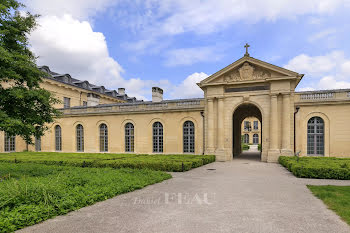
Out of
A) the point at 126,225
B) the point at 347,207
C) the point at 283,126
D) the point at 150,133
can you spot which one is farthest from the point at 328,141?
the point at 126,225

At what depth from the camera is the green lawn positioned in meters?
7.41

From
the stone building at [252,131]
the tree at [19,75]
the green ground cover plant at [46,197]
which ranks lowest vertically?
the stone building at [252,131]

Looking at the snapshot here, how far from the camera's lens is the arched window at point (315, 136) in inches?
875

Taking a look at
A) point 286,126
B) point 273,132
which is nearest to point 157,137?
point 273,132

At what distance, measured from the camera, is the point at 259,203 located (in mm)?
8562

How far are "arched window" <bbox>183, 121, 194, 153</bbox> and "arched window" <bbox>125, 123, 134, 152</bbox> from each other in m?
6.71

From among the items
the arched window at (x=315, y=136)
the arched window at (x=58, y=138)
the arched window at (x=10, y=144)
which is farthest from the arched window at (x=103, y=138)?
the arched window at (x=315, y=136)

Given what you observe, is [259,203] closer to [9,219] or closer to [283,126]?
[9,219]

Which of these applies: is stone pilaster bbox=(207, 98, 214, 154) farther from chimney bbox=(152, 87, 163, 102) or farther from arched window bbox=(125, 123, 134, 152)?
arched window bbox=(125, 123, 134, 152)

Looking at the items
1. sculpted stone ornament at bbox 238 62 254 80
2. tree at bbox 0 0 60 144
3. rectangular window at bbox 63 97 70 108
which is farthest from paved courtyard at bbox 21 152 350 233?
rectangular window at bbox 63 97 70 108

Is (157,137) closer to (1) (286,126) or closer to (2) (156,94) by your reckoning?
(2) (156,94)

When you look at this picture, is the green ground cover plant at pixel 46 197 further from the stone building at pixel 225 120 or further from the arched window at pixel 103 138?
the arched window at pixel 103 138

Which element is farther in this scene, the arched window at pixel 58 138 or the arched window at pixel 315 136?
the arched window at pixel 58 138

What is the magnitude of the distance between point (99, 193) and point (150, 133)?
1923cm
